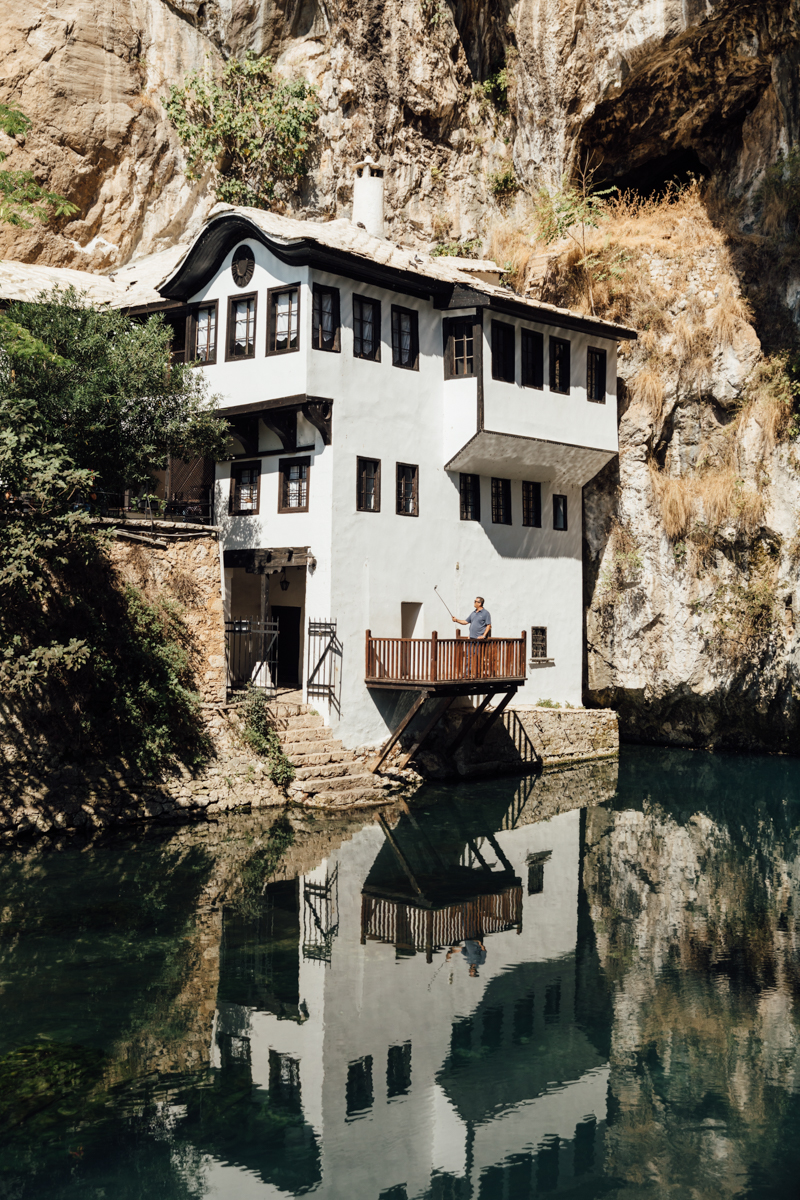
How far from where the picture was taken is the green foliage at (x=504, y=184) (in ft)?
110

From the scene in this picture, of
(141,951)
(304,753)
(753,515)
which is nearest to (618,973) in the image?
(141,951)

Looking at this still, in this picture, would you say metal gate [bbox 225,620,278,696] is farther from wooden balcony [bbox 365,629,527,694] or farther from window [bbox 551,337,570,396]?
window [bbox 551,337,570,396]

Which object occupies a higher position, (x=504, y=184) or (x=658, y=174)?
(x=658, y=174)

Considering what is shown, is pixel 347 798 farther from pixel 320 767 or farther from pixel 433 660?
pixel 433 660

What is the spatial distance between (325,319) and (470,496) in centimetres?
596

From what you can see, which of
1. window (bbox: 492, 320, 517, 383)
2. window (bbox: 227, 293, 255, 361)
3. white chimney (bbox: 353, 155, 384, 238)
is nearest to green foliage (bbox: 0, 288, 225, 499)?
window (bbox: 227, 293, 255, 361)

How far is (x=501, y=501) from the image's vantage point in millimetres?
26625

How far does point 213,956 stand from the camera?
39.9 feet

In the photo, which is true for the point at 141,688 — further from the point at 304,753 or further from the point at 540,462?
the point at 540,462

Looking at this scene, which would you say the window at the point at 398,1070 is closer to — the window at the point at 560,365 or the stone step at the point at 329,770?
the stone step at the point at 329,770

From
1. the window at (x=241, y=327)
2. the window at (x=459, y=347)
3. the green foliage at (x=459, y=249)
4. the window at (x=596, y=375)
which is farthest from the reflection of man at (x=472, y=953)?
the green foliage at (x=459, y=249)

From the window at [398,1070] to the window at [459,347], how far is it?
1751cm

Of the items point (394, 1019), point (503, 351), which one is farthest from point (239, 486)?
point (394, 1019)

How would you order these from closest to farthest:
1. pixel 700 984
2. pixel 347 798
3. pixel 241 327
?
pixel 700 984
pixel 347 798
pixel 241 327
